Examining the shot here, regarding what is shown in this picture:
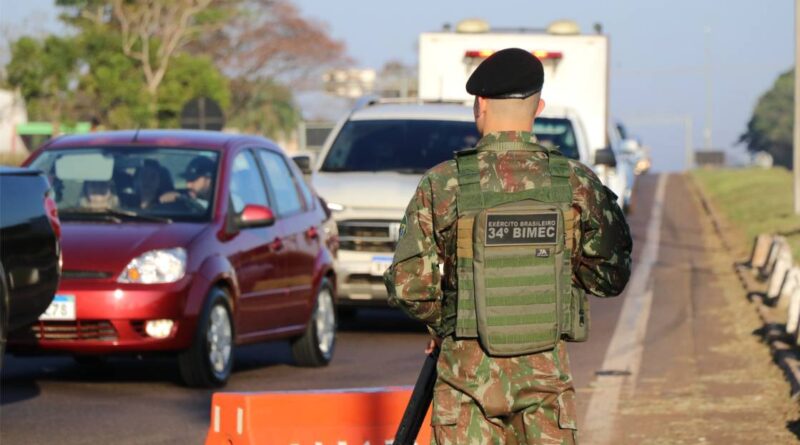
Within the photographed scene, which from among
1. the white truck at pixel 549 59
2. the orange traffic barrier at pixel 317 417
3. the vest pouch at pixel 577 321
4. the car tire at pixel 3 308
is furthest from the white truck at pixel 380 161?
the vest pouch at pixel 577 321

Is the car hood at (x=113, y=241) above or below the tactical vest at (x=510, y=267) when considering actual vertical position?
below

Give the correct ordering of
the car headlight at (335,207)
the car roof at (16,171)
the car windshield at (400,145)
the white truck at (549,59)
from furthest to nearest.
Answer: the white truck at (549,59)
the car windshield at (400,145)
the car headlight at (335,207)
the car roof at (16,171)

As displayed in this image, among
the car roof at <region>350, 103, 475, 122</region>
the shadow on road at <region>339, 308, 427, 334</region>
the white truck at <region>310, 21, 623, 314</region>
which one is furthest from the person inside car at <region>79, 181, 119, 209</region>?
the car roof at <region>350, 103, 475, 122</region>

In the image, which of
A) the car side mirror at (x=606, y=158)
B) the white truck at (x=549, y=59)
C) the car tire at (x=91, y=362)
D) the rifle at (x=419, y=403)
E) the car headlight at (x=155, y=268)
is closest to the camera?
the rifle at (x=419, y=403)

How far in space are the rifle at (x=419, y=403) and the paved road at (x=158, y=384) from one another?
393cm

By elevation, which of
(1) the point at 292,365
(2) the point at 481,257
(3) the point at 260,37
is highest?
(2) the point at 481,257

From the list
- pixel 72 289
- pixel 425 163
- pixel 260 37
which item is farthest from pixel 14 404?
pixel 260 37

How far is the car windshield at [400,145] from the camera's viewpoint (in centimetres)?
1481

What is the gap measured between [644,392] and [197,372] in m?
2.80

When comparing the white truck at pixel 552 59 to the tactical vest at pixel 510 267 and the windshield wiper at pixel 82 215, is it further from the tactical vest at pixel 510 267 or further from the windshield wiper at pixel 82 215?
the tactical vest at pixel 510 267

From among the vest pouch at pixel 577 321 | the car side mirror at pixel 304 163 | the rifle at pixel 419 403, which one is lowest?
the car side mirror at pixel 304 163

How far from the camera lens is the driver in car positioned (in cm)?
1095

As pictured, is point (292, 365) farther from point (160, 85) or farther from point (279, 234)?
point (160, 85)

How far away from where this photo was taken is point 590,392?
34.8 feet
